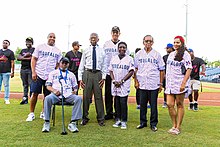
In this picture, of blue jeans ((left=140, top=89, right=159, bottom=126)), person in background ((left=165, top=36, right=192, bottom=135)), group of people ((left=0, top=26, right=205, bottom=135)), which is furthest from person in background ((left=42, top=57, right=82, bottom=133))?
person in background ((left=165, top=36, right=192, bottom=135))

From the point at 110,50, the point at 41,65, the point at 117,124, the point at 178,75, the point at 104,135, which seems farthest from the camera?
the point at 110,50

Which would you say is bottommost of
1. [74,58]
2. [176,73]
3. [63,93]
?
[63,93]

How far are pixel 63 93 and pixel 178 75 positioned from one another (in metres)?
2.45

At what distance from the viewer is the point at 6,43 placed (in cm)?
953

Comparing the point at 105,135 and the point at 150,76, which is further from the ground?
the point at 150,76

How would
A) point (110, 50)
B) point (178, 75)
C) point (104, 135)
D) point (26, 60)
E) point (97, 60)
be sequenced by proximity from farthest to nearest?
point (26, 60)
point (110, 50)
point (97, 60)
point (178, 75)
point (104, 135)

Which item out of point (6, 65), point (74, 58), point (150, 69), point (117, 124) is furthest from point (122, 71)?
point (6, 65)

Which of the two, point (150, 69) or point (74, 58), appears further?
point (74, 58)

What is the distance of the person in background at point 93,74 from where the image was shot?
6.42m

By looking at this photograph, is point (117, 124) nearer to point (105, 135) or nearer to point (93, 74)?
point (105, 135)

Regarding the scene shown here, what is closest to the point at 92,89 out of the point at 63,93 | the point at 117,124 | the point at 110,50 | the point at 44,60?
the point at 63,93

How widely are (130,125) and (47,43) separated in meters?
2.77

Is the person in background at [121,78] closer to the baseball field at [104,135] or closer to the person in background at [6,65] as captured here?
the baseball field at [104,135]

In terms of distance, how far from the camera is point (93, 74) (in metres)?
6.43
